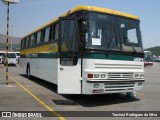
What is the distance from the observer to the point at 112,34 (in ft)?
32.7

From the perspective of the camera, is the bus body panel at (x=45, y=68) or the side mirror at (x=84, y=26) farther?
the bus body panel at (x=45, y=68)

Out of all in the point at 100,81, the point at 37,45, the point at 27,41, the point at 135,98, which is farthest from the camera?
the point at 27,41

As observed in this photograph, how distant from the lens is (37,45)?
16188mm

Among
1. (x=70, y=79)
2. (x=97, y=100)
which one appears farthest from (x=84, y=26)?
(x=97, y=100)

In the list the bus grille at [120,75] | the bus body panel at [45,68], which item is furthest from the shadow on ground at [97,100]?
the bus body panel at [45,68]

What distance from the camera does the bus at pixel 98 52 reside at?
9.48m

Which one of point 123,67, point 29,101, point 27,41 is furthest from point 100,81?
point 27,41

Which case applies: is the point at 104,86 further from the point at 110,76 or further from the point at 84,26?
the point at 84,26

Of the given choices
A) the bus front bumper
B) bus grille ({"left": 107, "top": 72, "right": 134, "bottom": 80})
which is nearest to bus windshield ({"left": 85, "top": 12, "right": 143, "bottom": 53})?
bus grille ({"left": 107, "top": 72, "right": 134, "bottom": 80})

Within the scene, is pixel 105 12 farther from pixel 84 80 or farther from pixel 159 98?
pixel 159 98

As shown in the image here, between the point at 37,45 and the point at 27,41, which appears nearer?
the point at 37,45

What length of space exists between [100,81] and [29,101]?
2.88 metres

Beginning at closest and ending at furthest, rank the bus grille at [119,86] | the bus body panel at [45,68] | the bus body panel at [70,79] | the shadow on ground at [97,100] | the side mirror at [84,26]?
the side mirror at [84,26]
the bus grille at [119,86]
the bus body panel at [70,79]
the shadow on ground at [97,100]
the bus body panel at [45,68]

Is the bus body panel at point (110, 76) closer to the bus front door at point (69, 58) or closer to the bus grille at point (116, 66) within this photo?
the bus grille at point (116, 66)
